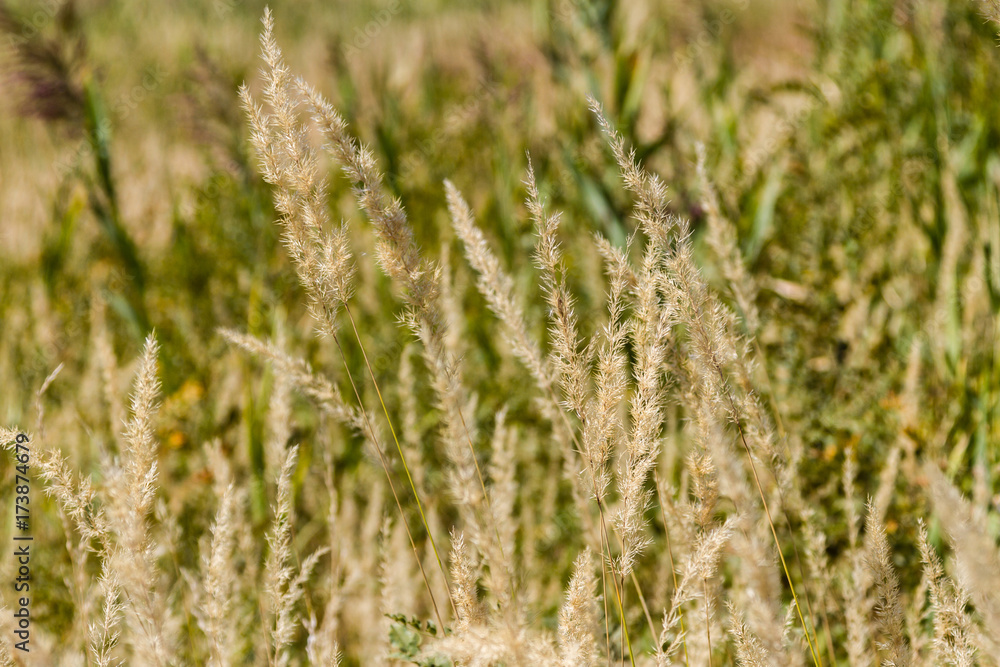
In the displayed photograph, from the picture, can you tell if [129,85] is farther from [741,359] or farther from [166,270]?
[741,359]

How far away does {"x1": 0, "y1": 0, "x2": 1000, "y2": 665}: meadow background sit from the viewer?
32.6 inches

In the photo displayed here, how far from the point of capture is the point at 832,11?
2.24 meters

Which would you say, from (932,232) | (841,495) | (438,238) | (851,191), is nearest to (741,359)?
(841,495)

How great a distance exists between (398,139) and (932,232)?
180 centimetres

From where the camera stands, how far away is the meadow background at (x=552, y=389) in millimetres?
828

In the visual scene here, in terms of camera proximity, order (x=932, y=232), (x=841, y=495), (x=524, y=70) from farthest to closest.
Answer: (x=524, y=70) < (x=932, y=232) < (x=841, y=495)

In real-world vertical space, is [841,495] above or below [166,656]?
above

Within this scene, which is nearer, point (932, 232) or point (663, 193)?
point (663, 193)

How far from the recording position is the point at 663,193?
80 cm

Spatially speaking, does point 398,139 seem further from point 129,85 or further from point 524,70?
point 129,85

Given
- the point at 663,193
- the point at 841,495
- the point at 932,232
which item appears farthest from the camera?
the point at 932,232

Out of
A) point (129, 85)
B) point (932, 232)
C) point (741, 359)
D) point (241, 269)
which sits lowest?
point (741, 359)

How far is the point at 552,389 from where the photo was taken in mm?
995

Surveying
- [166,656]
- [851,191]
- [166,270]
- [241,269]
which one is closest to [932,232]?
[851,191]
